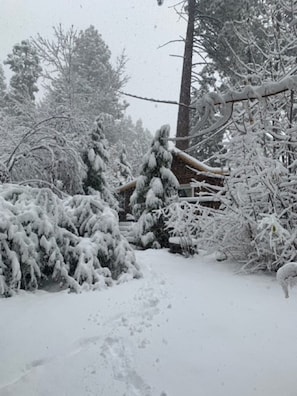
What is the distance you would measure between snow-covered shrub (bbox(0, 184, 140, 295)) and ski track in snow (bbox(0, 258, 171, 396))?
1.27 meters

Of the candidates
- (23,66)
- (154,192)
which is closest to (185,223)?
(154,192)

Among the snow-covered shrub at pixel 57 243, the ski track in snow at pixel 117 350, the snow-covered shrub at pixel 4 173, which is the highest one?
the snow-covered shrub at pixel 4 173

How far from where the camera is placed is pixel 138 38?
19.4 meters

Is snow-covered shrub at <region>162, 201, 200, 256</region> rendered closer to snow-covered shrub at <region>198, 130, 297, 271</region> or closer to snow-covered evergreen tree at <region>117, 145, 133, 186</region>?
snow-covered shrub at <region>198, 130, 297, 271</region>

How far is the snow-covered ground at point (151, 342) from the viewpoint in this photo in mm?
2941

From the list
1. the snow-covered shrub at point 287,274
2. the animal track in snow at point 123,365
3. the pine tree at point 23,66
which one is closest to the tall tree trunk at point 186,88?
the animal track in snow at point 123,365

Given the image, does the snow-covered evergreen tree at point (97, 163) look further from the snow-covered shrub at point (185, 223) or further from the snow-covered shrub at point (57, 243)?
the snow-covered shrub at point (57, 243)

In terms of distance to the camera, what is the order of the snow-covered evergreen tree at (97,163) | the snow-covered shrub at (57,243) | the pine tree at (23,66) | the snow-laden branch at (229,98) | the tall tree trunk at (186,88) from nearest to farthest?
1. the snow-laden branch at (229,98)
2. the snow-covered shrub at (57,243)
3. the snow-covered evergreen tree at (97,163)
4. the tall tree trunk at (186,88)
5. the pine tree at (23,66)

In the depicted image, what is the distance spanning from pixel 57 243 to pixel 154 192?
192 inches

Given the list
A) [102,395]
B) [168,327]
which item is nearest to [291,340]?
[168,327]

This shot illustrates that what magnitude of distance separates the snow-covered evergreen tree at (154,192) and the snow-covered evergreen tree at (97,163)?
3.42 metres

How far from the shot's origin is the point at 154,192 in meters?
10.4

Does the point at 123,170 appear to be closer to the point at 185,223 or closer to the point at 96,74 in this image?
the point at 96,74

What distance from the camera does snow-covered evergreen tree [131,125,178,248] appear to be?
10312 millimetres
